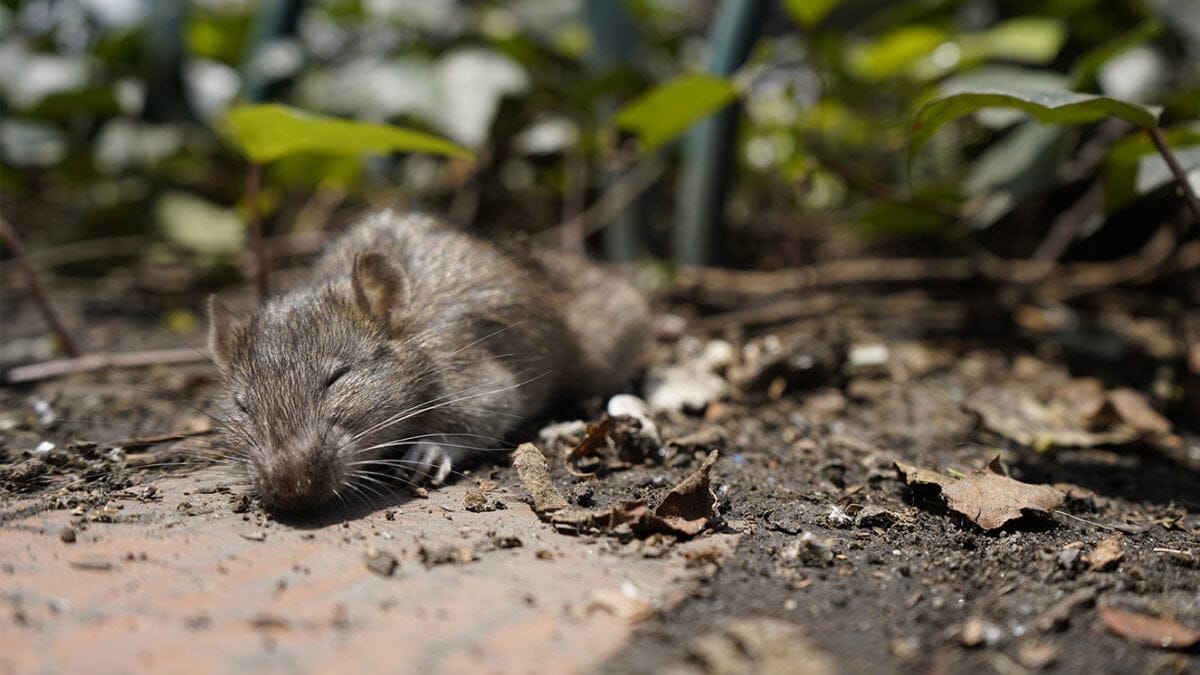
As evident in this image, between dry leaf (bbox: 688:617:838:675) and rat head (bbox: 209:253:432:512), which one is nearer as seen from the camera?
dry leaf (bbox: 688:617:838:675)

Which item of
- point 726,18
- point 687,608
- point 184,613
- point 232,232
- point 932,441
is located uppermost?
point 726,18

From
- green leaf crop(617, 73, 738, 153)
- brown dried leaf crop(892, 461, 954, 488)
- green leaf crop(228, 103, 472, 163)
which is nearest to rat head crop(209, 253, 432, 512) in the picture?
green leaf crop(228, 103, 472, 163)

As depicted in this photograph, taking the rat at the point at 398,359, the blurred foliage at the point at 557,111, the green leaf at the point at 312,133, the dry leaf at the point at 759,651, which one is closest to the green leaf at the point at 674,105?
the blurred foliage at the point at 557,111

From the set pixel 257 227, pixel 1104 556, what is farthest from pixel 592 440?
pixel 257 227

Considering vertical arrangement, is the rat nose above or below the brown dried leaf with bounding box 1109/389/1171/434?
above

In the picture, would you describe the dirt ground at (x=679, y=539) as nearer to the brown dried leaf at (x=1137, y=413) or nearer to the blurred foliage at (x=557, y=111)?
the brown dried leaf at (x=1137, y=413)

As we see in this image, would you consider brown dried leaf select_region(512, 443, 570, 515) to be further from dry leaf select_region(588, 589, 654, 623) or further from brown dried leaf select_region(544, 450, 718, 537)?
dry leaf select_region(588, 589, 654, 623)

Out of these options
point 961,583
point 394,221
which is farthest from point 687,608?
point 394,221

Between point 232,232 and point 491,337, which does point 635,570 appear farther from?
point 232,232
